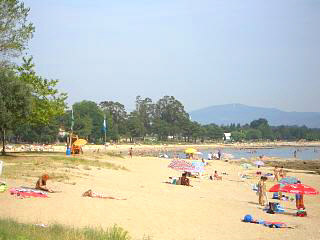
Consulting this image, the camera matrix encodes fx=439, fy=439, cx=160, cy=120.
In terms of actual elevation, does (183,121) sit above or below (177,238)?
above

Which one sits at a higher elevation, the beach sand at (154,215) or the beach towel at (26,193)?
the beach towel at (26,193)

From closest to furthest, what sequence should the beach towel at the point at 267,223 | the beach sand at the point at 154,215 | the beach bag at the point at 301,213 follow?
the beach sand at the point at 154,215, the beach towel at the point at 267,223, the beach bag at the point at 301,213

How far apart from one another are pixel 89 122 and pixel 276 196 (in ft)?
243

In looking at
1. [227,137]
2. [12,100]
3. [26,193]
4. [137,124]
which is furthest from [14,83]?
[227,137]

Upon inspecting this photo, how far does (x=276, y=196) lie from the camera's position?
22.5 meters

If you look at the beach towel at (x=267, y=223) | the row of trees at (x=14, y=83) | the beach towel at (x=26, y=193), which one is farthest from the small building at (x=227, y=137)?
the beach towel at (x=26, y=193)

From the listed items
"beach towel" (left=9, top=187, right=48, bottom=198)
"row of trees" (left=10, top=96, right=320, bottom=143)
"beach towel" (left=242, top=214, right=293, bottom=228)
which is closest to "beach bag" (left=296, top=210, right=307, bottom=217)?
"beach towel" (left=242, top=214, right=293, bottom=228)

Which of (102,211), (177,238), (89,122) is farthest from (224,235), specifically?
(89,122)

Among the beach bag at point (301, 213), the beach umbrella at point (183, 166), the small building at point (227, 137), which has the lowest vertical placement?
the beach bag at point (301, 213)

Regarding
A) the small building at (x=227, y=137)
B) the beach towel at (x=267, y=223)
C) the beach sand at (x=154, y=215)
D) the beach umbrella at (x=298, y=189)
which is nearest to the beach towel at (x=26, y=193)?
the beach sand at (x=154, y=215)

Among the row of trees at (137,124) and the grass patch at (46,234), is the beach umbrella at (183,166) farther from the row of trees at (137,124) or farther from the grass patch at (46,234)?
the row of trees at (137,124)

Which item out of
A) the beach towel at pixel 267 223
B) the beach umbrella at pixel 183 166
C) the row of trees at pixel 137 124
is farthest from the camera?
the row of trees at pixel 137 124

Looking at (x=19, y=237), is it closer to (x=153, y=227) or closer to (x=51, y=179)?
(x=153, y=227)

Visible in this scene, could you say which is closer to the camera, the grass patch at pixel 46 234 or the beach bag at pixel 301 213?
the grass patch at pixel 46 234
